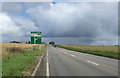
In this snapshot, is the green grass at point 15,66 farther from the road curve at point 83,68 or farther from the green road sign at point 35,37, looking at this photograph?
the green road sign at point 35,37

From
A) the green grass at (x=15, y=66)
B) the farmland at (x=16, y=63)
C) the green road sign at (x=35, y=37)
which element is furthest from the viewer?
the green road sign at (x=35, y=37)

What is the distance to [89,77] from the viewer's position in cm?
1106

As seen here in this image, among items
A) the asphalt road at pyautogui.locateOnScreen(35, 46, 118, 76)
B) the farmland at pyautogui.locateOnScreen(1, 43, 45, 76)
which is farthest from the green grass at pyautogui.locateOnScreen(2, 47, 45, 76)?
the asphalt road at pyautogui.locateOnScreen(35, 46, 118, 76)

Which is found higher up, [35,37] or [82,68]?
[35,37]

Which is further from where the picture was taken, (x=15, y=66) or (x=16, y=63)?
(x=16, y=63)

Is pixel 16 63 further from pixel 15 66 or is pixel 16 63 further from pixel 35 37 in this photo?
pixel 35 37

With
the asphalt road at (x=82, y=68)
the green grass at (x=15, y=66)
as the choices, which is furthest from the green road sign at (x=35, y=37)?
the asphalt road at (x=82, y=68)

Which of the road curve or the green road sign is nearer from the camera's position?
the road curve

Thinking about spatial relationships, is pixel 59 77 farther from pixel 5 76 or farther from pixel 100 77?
pixel 5 76

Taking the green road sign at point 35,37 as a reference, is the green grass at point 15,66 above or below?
below

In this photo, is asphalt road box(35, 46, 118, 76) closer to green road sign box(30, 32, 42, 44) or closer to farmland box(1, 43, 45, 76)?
farmland box(1, 43, 45, 76)

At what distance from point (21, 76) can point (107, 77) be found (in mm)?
4469

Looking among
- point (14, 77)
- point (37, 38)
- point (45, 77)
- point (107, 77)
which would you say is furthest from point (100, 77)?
point (37, 38)

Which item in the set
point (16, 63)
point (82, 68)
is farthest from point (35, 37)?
point (82, 68)
